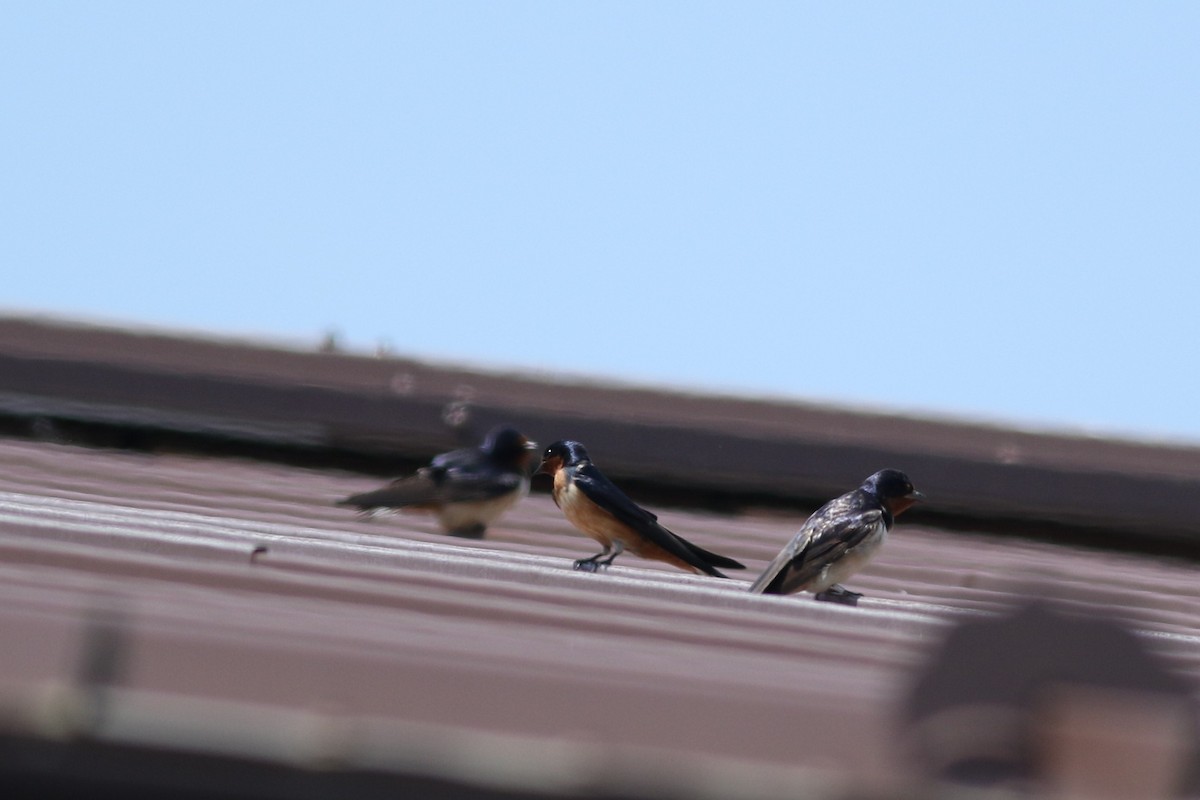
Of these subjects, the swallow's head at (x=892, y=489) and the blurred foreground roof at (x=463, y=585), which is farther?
the swallow's head at (x=892, y=489)

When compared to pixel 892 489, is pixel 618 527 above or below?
below

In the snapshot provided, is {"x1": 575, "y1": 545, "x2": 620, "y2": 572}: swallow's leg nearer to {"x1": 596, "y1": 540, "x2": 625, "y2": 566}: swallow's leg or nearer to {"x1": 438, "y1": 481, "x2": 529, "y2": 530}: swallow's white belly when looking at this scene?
{"x1": 596, "y1": 540, "x2": 625, "y2": 566}: swallow's leg

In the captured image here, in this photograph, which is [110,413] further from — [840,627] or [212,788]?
[212,788]

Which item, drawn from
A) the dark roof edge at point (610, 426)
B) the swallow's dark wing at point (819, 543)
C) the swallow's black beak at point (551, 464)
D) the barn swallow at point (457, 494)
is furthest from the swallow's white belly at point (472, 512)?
the swallow's dark wing at point (819, 543)

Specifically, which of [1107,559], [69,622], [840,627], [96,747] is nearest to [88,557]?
[69,622]

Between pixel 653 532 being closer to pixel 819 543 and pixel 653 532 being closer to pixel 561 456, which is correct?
pixel 819 543

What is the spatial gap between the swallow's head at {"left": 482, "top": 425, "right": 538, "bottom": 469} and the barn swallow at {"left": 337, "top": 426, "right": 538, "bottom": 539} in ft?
0.34

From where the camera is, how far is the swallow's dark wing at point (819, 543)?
358 cm

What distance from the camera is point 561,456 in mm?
4352

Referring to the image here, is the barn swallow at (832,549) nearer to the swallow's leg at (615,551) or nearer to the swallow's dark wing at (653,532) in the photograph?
the swallow's dark wing at (653,532)

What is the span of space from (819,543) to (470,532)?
43.2 inches

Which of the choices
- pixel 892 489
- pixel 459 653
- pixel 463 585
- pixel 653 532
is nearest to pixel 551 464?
pixel 653 532

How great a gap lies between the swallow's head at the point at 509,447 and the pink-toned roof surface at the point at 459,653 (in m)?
1.01

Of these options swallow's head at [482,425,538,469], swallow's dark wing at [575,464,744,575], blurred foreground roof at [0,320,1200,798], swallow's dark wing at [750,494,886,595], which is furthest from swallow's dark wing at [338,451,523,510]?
swallow's dark wing at [750,494,886,595]
